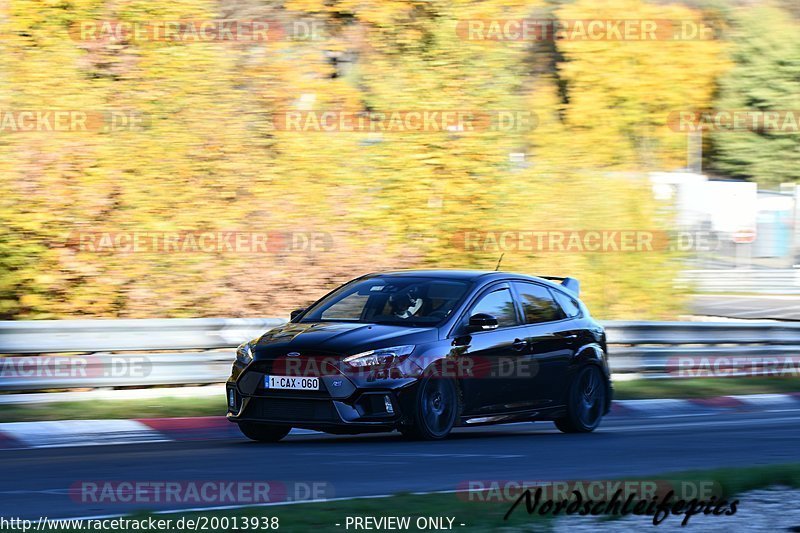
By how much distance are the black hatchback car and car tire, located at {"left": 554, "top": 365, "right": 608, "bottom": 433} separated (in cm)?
1

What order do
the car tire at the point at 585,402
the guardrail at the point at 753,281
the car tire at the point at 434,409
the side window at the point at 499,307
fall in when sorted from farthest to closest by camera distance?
the guardrail at the point at 753,281 < the car tire at the point at 585,402 < the side window at the point at 499,307 < the car tire at the point at 434,409

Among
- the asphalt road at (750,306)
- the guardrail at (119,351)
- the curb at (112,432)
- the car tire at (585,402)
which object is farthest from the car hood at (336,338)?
the asphalt road at (750,306)

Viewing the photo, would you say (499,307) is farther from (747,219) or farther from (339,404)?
(747,219)

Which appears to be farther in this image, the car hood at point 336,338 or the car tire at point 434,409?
the car tire at point 434,409

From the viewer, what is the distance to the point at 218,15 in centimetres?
1952

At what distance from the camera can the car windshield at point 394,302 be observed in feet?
39.4

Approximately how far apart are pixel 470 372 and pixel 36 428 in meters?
3.78

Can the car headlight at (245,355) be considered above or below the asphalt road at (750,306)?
above

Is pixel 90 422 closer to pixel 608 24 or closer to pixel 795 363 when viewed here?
pixel 795 363

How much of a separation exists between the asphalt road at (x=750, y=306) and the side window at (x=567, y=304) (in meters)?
19.5

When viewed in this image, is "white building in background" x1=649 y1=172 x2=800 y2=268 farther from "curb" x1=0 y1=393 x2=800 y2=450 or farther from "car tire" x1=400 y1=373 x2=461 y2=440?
"car tire" x1=400 y1=373 x2=461 y2=440

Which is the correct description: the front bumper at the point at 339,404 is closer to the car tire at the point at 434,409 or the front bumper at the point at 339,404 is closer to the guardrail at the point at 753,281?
the car tire at the point at 434,409

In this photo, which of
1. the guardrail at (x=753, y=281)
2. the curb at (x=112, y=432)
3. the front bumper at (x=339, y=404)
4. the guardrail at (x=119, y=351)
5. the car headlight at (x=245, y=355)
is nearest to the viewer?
the front bumper at (x=339, y=404)

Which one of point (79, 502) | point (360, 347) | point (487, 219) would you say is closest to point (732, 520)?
point (79, 502)
